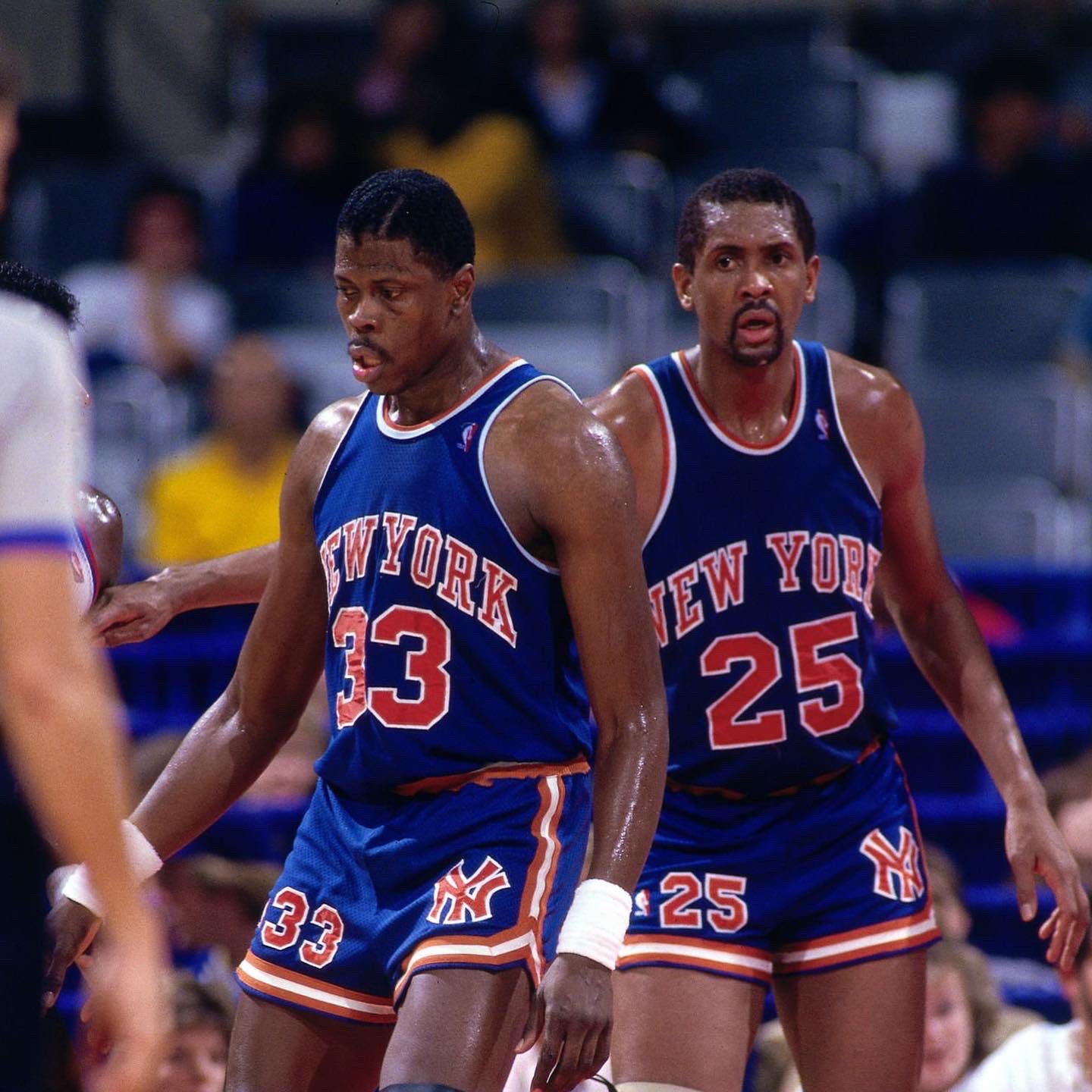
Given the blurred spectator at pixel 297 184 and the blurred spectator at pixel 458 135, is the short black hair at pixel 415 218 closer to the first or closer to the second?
the blurred spectator at pixel 458 135

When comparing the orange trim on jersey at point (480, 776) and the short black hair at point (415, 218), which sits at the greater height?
the short black hair at point (415, 218)

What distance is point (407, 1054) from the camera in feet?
10.7

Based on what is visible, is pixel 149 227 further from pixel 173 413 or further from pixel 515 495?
pixel 515 495

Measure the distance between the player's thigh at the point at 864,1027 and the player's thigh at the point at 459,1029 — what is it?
33.7 inches

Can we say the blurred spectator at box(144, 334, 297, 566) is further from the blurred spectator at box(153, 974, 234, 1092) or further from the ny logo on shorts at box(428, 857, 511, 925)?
the ny logo on shorts at box(428, 857, 511, 925)

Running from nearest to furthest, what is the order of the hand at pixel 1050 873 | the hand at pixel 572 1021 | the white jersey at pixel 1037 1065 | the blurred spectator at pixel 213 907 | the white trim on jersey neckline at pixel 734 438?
the hand at pixel 572 1021
the hand at pixel 1050 873
the white trim on jersey neckline at pixel 734 438
the white jersey at pixel 1037 1065
the blurred spectator at pixel 213 907

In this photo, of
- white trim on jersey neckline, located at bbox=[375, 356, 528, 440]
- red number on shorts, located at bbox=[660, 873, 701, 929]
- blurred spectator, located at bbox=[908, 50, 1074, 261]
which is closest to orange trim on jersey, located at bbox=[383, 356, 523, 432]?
white trim on jersey neckline, located at bbox=[375, 356, 528, 440]

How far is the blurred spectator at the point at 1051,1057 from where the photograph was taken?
5.00 meters

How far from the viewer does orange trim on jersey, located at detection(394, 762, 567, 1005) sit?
133 inches

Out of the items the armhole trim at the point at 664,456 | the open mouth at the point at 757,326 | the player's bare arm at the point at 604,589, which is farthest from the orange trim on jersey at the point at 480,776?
the open mouth at the point at 757,326

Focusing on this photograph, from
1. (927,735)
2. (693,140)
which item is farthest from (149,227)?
(927,735)

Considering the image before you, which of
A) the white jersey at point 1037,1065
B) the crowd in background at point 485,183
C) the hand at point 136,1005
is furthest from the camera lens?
the crowd in background at point 485,183

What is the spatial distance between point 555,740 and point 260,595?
0.90 meters

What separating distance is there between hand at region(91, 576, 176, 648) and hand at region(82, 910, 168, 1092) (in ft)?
5.59
